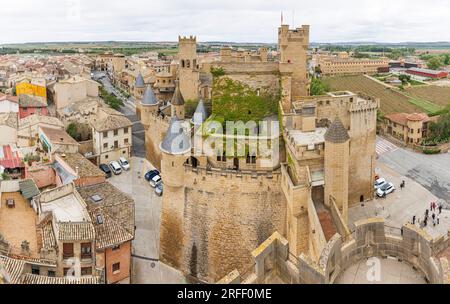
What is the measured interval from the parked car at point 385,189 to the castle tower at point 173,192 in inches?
601

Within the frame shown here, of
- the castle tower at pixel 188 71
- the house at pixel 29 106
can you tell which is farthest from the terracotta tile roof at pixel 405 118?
the house at pixel 29 106

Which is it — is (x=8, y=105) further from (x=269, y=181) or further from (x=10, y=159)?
(x=269, y=181)

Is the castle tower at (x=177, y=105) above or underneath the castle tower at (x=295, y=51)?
underneath

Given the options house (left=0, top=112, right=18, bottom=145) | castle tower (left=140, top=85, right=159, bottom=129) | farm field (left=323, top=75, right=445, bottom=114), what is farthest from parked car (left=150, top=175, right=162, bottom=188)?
farm field (left=323, top=75, right=445, bottom=114)

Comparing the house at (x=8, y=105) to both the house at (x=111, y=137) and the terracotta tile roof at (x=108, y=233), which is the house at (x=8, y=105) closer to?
the house at (x=111, y=137)

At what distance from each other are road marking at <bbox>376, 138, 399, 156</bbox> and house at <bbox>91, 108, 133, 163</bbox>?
24.6 meters

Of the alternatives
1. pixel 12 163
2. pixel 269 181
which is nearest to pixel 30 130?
pixel 12 163

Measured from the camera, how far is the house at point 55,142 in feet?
106

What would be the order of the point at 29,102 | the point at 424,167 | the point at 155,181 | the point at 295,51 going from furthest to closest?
1. the point at 29,102
2. the point at 424,167
3. the point at 155,181
4. the point at 295,51

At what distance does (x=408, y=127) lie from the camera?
167ft

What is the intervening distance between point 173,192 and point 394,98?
221 ft

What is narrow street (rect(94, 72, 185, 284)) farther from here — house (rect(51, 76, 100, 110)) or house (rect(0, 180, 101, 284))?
house (rect(51, 76, 100, 110))

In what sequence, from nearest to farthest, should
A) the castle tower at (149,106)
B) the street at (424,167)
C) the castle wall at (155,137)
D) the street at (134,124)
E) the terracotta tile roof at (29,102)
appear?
1. the castle wall at (155,137)
2. the street at (424,167)
3. the castle tower at (149,106)
4. the street at (134,124)
5. the terracotta tile roof at (29,102)
